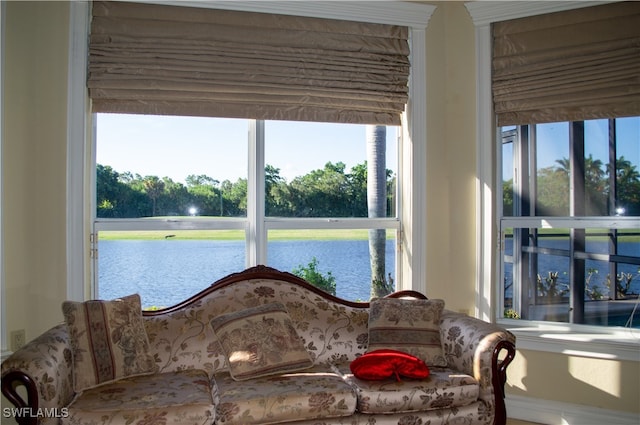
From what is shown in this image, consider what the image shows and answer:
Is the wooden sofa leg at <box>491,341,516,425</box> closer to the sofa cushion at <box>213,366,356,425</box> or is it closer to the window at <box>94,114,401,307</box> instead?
the sofa cushion at <box>213,366,356,425</box>

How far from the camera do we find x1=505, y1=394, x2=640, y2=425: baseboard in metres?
3.36

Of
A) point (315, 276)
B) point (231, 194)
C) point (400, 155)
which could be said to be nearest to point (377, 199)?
point (400, 155)

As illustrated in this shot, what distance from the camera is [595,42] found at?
11.5 feet

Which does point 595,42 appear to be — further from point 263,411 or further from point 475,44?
point 263,411

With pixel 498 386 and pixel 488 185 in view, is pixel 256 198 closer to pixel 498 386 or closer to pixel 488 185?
pixel 488 185

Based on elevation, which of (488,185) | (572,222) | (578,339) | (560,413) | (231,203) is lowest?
(560,413)

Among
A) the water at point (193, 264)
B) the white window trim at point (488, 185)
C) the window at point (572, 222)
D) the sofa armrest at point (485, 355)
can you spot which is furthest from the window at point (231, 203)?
the sofa armrest at point (485, 355)

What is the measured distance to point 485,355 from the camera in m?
2.86

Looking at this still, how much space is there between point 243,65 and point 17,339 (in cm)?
212

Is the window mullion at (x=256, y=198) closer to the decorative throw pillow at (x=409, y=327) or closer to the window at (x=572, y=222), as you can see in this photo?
the decorative throw pillow at (x=409, y=327)

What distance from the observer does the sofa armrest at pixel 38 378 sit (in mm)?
2307

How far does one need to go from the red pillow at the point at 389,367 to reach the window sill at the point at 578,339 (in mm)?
1095

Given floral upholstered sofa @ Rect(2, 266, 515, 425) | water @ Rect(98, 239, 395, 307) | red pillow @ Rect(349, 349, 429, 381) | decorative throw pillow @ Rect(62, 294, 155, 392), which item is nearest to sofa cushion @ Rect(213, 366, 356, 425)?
floral upholstered sofa @ Rect(2, 266, 515, 425)

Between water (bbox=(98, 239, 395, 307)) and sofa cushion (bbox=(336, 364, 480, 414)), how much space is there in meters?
1.10
